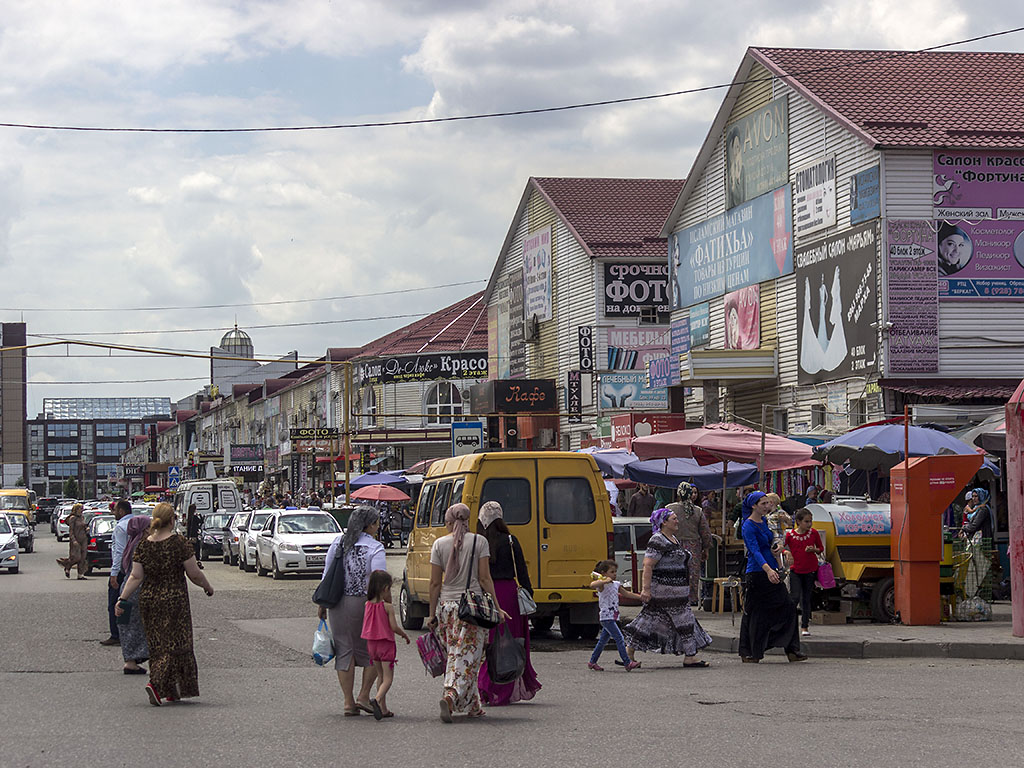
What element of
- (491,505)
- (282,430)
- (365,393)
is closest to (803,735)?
(491,505)

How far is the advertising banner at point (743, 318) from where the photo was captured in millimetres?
34344

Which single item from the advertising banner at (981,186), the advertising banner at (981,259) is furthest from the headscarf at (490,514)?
the advertising banner at (981,186)

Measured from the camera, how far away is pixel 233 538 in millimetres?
38656

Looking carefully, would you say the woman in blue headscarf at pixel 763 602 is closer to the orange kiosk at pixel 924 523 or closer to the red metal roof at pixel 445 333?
the orange kiosk at pixel 924 523

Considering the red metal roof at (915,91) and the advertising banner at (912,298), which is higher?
the red metal roof at (915,91)

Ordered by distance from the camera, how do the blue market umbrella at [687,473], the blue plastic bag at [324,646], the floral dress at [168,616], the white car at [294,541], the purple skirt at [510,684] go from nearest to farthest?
the blue plastic bag at [324,646] → the purple skirt at [510,684] → the floral dress at [168,616] → the blue market umbrella at [687,473] → the white car at [294,541]

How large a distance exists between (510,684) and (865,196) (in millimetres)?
19808

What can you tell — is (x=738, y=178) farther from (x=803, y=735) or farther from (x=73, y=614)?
(x=803, y=735)

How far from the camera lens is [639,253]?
4791 cm

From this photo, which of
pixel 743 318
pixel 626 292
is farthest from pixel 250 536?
pixel 626 292

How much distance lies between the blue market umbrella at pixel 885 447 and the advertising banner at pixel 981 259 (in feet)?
28.7

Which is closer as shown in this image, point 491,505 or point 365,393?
point 491,505

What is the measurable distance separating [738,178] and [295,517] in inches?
533

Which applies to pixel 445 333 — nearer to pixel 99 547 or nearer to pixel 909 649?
pixel 99 547
